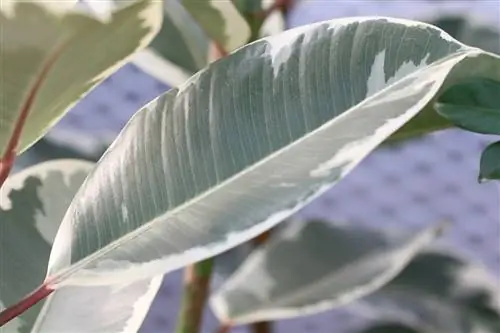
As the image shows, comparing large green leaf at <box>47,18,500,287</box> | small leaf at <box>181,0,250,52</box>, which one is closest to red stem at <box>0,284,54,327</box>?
large green leaf at <box>47,18,500,287</box>

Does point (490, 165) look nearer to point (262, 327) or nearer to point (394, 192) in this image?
point (262, 327)

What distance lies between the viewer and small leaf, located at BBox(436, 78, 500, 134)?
11.8 inches

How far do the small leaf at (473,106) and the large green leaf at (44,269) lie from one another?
15 centimetres

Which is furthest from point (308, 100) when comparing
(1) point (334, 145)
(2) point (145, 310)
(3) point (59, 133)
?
(3) point (59, 133)

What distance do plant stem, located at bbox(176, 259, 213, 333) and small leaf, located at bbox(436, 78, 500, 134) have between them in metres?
0.22

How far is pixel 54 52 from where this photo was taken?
0.25 meters

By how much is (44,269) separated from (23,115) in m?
0.11

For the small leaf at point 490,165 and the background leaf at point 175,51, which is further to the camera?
the background leaf at point 175,51

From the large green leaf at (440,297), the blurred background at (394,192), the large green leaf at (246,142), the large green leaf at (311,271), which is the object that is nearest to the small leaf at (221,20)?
the large green leaf at (246,142)

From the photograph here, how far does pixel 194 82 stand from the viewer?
29 cm

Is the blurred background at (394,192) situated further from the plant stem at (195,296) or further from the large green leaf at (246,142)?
the large green leaf at (246,142)

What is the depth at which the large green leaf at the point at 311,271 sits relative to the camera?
1.73 ft

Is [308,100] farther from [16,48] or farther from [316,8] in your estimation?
[316,8]

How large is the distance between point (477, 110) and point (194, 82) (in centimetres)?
11
